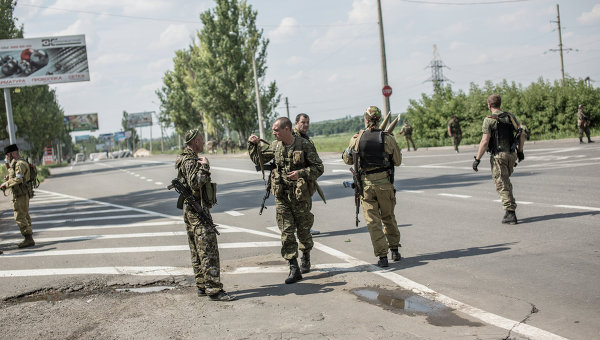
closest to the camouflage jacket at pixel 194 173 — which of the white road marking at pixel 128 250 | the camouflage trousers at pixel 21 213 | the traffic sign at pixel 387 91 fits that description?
the white road marking at pixel 128 250

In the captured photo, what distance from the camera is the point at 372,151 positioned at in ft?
20.2

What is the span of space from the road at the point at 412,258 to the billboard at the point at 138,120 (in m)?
97.3

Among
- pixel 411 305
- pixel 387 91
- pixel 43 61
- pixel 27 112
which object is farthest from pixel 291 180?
pixel 27 112

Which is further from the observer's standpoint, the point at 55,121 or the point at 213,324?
the point at 55,121

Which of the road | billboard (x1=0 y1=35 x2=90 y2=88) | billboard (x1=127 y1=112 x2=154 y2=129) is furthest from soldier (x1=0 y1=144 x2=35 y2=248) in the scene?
billboard (x1=127 y1=112 x2=154 y2=129)

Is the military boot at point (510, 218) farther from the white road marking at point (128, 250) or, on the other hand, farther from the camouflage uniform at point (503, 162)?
the white road marking at point (128, 250)

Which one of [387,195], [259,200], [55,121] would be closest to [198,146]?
[387,195]

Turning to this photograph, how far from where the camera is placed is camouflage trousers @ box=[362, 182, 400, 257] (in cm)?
608

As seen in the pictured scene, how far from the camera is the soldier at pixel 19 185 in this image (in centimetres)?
912

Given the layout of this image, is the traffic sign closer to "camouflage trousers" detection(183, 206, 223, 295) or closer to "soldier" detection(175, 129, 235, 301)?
"soldier" detection(175, 129, 235, 301)

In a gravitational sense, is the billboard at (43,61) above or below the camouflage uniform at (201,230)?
above

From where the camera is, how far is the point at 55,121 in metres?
43.5

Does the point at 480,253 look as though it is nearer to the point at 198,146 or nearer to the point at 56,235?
the point at 198,146

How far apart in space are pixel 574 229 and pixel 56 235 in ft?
29.7
